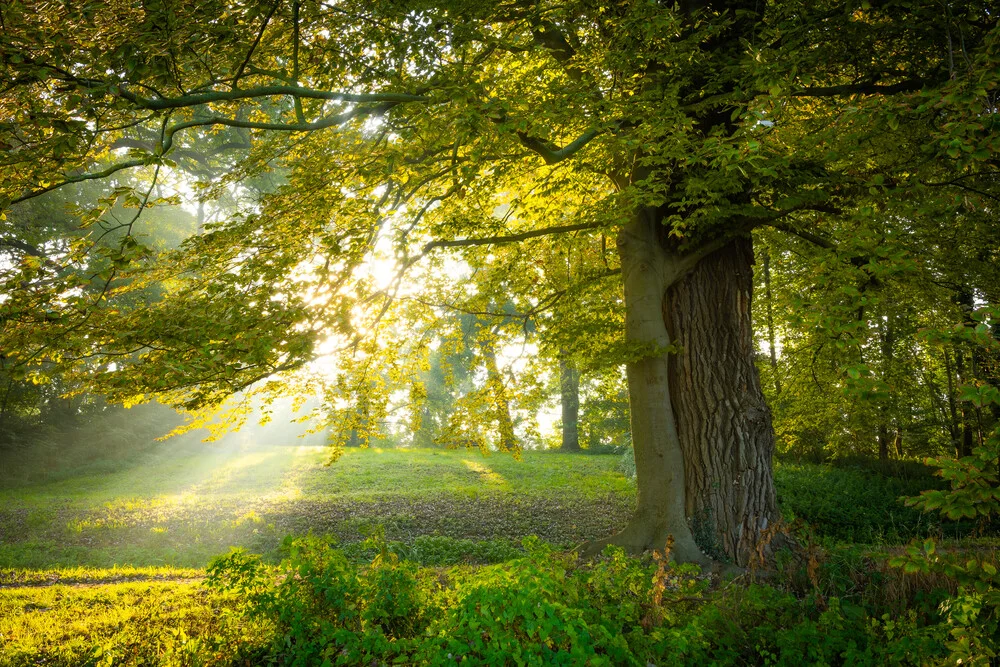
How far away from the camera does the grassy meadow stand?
4043mm

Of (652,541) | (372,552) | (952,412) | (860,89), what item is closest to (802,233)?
(860,89)

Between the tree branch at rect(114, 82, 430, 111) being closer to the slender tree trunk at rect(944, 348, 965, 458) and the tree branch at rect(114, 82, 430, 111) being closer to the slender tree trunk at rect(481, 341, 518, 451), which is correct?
the slender tree trunk at rect(481, 341, 518, 451)

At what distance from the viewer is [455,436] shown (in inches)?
374

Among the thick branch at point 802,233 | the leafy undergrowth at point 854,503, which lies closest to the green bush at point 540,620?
the thick branch at point 802,233

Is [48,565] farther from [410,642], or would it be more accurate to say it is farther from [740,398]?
[740,398]

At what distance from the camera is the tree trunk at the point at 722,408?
7684 mm

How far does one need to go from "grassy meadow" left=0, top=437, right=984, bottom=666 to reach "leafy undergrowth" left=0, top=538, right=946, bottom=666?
24 mm

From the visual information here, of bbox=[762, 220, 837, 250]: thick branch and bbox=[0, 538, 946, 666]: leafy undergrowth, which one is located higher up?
bbox=[762, 220, 837, 250]: thick branch

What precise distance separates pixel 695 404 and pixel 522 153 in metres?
4.13

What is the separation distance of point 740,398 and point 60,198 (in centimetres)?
1984

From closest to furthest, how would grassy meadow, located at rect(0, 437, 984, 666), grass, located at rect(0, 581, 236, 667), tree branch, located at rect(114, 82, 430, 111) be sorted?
grassy meadow, located at rect(0, 437, 984, 666) < tree branch, located at rect(114, 82, 430, 111) < grass, located at rect(0, 581, 236, 667)

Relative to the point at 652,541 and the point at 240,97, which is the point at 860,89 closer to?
the point at 652,541

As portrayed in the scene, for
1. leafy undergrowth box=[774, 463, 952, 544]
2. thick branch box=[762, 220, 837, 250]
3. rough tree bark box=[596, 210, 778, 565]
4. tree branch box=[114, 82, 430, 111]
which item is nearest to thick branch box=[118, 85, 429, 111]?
tree branch box=[114, 82, 430, 111]

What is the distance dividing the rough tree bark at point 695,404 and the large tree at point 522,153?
0.03 meters
